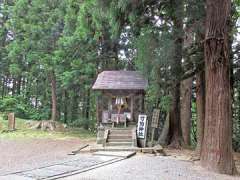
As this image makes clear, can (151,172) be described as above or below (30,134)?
below

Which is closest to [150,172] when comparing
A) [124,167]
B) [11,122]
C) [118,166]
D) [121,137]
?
[124,167]

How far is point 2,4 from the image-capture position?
94.4 feet

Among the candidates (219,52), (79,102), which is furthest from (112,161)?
(79,102)

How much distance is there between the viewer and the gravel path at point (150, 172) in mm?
7125

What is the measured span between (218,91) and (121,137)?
5.88 meters

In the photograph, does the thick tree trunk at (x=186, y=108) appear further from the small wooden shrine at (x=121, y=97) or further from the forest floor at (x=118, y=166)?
the forest floor at (x=118, y=166)

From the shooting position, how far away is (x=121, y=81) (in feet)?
48.7

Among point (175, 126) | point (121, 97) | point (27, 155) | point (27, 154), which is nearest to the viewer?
point (27, 155)

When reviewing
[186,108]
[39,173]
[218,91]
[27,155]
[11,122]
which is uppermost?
[218,91]

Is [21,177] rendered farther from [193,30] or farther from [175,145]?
[175,145]

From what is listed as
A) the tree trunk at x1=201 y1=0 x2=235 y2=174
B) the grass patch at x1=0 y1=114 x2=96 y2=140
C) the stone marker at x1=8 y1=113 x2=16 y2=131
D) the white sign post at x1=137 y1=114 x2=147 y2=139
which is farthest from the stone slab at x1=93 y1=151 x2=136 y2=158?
the stone marker at x1=8 y1=113 x2=16 y2=131

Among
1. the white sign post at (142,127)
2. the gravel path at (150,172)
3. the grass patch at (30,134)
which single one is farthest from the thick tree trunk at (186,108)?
the gravel path at (150,172)

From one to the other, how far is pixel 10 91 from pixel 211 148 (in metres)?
27.7

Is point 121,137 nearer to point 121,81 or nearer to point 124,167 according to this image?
point 121,81
